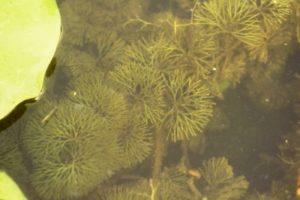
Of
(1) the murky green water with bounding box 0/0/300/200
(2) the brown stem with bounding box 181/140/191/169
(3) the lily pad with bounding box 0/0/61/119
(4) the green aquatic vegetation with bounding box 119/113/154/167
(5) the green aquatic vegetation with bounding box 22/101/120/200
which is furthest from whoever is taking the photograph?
(2) the brown stem with bounding box 181/140/191/169

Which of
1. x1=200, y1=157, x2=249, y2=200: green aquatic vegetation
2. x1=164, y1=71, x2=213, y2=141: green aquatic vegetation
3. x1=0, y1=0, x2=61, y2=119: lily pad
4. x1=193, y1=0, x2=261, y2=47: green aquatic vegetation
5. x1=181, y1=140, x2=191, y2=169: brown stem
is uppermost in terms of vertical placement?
x1=193, y1=0, x2=261, y2=47: green aquatic vegetation

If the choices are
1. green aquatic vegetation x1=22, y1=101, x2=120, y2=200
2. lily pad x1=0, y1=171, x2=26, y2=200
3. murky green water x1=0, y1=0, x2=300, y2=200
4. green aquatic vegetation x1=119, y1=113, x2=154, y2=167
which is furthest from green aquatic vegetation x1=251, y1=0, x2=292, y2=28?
lily pad x1=0, y1=171, x2=26, y2=200

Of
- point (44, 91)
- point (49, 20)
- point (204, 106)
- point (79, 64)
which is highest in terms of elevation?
point (49, 20)

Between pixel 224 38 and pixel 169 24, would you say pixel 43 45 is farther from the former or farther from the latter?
pixel 224 38

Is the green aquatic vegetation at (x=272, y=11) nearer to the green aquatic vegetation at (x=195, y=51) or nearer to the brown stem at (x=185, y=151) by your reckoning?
the green aquatic vegetation at (x=195, y=51)

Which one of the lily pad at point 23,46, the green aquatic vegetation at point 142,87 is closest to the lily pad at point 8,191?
the lily pad at point 23,46

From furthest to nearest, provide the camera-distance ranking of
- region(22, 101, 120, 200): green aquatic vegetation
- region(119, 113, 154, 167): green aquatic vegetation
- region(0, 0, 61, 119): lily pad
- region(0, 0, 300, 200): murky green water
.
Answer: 1. region(119, 113, 154, 167): green aquatic vegetation
2. region(0, 0, 300, 200): murky green water
3. region(22, 101, 120, 200): green aquatic vegetation
4. region(0, 0, 61, 119): lily pad

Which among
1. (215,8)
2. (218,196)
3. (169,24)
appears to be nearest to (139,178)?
(218,196)

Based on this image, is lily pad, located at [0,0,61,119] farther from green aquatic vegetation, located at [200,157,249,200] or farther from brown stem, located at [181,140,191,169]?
green aquatic vegetation, located at [200,157,249,200]
